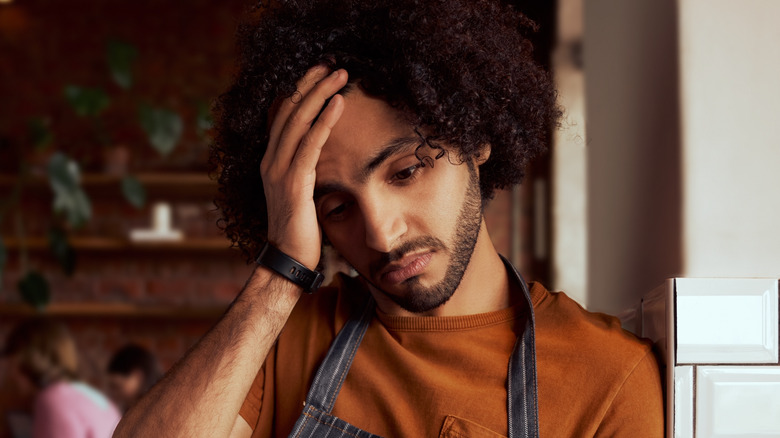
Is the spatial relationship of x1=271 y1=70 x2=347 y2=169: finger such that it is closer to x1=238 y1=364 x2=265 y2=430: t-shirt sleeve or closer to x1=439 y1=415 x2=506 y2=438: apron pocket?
x1=238 y1=364 x2=265 y2=430: t-shirt sleeve

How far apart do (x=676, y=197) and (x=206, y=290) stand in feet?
12.1

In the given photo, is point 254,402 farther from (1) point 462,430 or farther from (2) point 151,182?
(2) point 151,182

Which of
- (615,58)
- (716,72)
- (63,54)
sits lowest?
(716,72)

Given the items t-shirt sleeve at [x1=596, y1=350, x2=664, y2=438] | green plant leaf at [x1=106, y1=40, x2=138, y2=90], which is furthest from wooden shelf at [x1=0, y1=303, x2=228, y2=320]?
t-shirt sleeve at [x1=596, y1=350, x2=664, y2=438]

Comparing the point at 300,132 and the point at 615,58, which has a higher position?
the point at 615,58

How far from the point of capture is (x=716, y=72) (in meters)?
1.13

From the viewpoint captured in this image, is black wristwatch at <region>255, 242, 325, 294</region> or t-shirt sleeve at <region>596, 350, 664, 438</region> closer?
t-shirt sleeve at <region>596, 350, 664, 438</region>

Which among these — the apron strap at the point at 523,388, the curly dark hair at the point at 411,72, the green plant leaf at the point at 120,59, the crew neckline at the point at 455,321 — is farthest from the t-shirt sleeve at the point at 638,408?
the green plant leaf at the point at 120,59

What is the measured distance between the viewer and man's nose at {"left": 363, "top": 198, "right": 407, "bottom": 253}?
1.17 meters

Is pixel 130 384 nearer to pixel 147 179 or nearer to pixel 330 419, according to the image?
pixel 147 179

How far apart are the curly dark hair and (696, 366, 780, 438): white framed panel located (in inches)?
20.8

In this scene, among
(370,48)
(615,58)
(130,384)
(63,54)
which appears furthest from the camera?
(63,54)

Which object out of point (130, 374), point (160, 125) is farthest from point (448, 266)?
point (160, 125)

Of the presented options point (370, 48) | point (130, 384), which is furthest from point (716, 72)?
point (130, 384)
